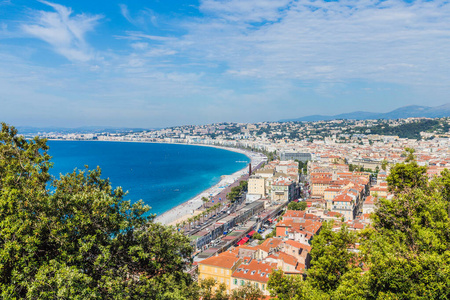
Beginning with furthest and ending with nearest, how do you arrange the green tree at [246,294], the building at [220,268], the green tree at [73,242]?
the building at [220,268] < the green tree at [246,294] < the green tree at [73,242]

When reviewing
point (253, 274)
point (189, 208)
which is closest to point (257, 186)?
point (189, 208)

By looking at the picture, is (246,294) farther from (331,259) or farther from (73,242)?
(73,242)

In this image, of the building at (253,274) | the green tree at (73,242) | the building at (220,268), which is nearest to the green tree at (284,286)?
the green tree at (73,242)

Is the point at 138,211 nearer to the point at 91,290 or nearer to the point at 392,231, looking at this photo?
the point at 91,290

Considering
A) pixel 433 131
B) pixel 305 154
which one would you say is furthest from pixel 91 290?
pixel 433 131

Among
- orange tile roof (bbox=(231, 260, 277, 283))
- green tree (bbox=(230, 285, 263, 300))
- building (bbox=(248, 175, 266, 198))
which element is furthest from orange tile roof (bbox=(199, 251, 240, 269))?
building (bbox=(248, 175, 266, 198))

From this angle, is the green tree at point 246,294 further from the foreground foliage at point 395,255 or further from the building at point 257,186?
the building at point 257,186
